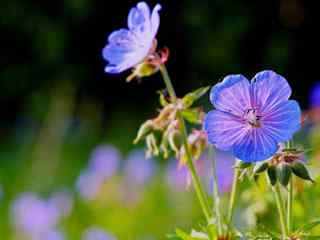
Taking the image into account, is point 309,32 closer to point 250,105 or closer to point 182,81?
point 182,81

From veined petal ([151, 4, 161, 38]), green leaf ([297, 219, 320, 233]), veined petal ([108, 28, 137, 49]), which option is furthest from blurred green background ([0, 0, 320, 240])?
green leaf ([297, 219, 320, 233])

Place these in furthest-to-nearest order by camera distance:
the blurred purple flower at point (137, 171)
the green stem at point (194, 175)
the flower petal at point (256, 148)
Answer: the blurred purple flower at point (137, 171)
the green stem at point (194, 175)
the flower petal at point (256, 148)

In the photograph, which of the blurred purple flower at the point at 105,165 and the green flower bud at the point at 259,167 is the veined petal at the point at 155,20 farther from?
the blurred purple flower at the point at 105,165

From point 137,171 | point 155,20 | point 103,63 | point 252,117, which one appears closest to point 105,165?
point 137,171

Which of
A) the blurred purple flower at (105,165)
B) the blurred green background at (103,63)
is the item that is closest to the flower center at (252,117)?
the blurred purple flower at (105,165)

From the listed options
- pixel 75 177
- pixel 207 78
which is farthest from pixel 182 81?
pixel 75 177

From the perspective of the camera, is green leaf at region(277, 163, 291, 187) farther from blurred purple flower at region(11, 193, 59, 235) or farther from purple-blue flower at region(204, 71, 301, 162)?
blurred purple flower at region(11, 193, 59, 235)
